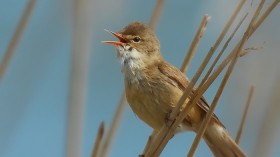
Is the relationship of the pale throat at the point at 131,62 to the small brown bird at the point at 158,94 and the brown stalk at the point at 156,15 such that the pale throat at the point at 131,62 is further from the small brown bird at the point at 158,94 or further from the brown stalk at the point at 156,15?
the brown stalk at the point at 156,15

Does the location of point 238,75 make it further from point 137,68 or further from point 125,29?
point 125,29

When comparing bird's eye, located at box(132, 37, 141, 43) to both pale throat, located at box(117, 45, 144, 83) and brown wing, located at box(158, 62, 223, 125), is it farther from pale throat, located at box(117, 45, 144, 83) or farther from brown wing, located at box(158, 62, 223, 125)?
brown wing, located at box(158, 62, 223, 125)

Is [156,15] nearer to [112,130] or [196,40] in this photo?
[196,40]

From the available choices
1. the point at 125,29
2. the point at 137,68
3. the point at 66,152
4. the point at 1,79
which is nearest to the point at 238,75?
the point at 137,68

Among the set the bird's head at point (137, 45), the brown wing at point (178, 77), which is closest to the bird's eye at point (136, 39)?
the bird's head at point (137, 45)

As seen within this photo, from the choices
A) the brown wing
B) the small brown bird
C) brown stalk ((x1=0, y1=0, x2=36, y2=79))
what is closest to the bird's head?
the small brown bird

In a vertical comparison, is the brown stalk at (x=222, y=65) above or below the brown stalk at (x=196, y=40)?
below

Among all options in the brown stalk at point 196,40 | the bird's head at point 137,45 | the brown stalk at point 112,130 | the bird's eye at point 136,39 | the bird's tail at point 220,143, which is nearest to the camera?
the brown stalk at point 112,130

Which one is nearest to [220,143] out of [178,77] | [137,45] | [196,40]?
[178,77]
